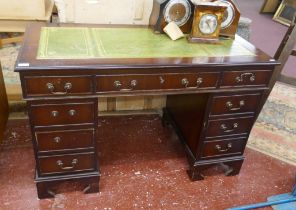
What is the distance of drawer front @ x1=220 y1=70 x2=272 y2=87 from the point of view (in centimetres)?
156

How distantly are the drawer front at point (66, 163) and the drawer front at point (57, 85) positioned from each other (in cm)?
40

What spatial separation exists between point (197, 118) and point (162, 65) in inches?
20.6

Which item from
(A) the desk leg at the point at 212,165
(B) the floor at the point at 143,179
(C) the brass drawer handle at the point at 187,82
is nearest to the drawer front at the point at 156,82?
(C) the brass drawer handle at the point at 187,82

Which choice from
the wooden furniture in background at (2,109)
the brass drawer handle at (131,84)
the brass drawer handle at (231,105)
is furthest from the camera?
the wooden furniture in background at (2,109)

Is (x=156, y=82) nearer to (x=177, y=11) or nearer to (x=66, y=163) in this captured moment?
(x=177, y=11)

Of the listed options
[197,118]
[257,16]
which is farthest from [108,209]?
[257,16]

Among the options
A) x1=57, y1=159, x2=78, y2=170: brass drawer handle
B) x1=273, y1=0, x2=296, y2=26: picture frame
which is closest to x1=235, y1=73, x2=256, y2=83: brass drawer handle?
x1=57, y1=159, x2=78, y2=170: brass drawer handle

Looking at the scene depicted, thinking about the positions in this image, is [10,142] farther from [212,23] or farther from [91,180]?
[212,23]

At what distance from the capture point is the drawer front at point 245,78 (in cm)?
156

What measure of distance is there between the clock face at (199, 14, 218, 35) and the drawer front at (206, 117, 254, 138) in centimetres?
53

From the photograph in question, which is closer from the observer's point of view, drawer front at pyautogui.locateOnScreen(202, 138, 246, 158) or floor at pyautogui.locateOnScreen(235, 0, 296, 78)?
drawer front at pyautogui.locateOnScreen(202, 138, 246, 158)

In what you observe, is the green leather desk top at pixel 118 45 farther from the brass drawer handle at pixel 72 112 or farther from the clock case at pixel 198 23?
the brass drawer handle at pixel 72 112

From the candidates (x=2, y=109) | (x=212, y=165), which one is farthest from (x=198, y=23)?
(x=2, y=109)

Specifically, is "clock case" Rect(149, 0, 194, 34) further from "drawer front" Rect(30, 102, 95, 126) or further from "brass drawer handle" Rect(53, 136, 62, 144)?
"brass drawer handle" Rect(53, 136, 62, 144)
